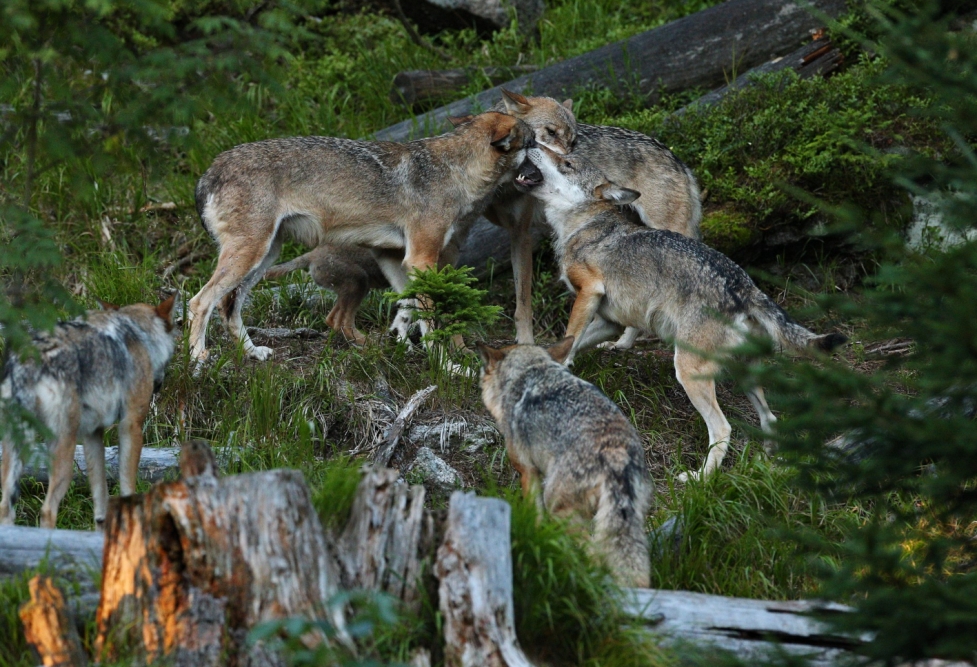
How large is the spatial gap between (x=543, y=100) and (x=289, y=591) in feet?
21.1

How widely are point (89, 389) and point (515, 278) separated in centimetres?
449

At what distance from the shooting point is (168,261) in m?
9.77

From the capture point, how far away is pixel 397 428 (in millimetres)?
7117

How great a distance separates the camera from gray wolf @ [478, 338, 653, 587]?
496 cm

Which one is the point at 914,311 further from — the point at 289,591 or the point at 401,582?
the point at 289,591

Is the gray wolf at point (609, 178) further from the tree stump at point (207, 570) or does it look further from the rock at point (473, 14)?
the tree stump at point (207, 570)

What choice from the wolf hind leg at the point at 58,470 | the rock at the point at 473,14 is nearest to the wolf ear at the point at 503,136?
the rock at the point at 473,14

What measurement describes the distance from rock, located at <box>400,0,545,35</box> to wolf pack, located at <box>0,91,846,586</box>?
3.46 metres

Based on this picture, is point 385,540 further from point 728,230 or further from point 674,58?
point 674,58

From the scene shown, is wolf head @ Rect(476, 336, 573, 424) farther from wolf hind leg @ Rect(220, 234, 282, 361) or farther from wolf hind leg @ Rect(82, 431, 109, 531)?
wolf hind leg @ Rect(220, 234, 282, 361)

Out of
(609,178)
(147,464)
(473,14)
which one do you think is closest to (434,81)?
(473,14)

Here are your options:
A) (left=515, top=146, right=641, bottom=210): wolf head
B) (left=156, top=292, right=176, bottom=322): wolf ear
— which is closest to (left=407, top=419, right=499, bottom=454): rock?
(left=156, top=292, right=176, bottom=322): wolf ear

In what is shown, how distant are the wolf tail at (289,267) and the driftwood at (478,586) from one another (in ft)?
17.2

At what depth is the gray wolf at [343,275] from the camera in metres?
8.81
